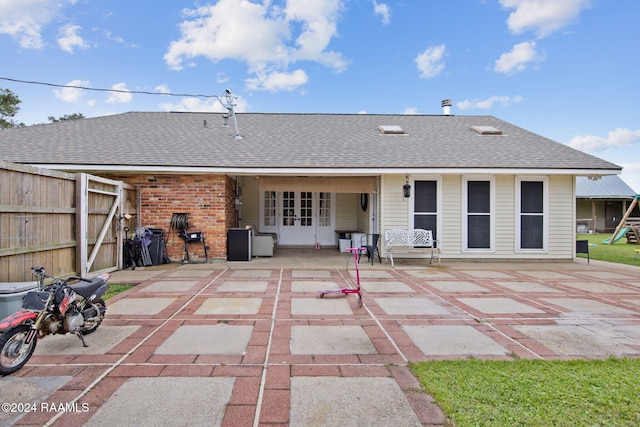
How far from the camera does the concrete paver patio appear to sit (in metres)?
2.27

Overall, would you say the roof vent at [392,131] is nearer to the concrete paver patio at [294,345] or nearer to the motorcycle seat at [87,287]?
the concrete paver patio at [294,345]

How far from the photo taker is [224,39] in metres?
12.6

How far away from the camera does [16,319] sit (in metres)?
2.75

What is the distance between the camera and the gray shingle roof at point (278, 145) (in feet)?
27.8

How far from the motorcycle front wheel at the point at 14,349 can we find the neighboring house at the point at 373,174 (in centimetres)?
579

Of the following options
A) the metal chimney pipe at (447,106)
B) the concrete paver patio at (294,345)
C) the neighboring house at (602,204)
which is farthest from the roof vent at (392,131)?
the neighboring house at (602,204)

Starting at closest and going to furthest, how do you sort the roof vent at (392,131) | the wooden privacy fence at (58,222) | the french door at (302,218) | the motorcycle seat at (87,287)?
the motorcycle seat at (87,287) < the wooden privacy fence at (58,222) < the roof vent at (392,131) < the french door at (302,218)

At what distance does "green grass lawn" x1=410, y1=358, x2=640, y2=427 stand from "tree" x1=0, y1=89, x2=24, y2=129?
30.7m

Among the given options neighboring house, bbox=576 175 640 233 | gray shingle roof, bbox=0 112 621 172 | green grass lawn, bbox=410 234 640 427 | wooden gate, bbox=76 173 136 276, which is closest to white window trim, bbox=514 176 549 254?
gray shingle roof, bbox=0 112 621 172

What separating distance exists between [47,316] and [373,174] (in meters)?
7.19

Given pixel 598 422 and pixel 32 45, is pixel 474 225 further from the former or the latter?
pixel 32 45

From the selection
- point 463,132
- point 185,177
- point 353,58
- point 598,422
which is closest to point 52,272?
point 185,177

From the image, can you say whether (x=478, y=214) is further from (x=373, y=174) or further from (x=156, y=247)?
(x=156, y=247)

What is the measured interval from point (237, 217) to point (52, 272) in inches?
233
